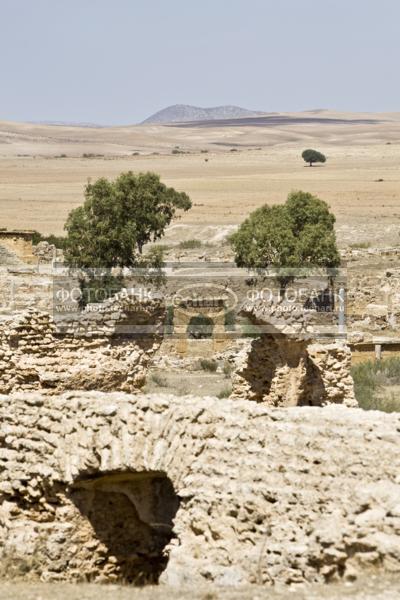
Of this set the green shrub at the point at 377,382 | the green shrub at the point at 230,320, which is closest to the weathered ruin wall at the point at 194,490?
the green shrub at the point at 377,382

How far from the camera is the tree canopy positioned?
36.1 meters

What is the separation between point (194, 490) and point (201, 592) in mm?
965

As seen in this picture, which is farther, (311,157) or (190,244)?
(311,157)

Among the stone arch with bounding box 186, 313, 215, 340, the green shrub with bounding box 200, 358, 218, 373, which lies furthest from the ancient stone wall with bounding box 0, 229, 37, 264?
the green shrub with bounding box 200, 358, 218, 373

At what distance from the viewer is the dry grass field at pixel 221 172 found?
71000 millimetres

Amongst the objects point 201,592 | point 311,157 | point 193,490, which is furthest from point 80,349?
point 311,157

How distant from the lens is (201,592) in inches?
323

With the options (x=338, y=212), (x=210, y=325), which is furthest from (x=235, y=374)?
(x=338, y=212)

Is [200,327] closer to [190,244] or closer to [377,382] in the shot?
[377,382]

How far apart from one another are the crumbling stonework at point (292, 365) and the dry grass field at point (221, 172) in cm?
4017

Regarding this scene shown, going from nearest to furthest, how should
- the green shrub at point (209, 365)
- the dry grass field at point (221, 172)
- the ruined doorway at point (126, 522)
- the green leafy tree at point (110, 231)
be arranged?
the ruined doorway at point (126, 522) < the green shrub at point (209, 365) < the green leafy tree at point (110, 231) < the dry grass field at point (221, 172)

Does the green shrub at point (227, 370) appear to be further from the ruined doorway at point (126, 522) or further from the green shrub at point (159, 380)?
the ruined doorway at point (126, 522)

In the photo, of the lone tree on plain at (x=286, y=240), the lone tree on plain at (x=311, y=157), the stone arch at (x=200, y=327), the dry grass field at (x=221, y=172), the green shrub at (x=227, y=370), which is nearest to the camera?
the green shrub at (x=227, y=370)

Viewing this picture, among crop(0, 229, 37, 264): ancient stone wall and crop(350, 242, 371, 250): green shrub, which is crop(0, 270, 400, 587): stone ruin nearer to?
crop(0, 229, 37, 264): ancient stone wall
